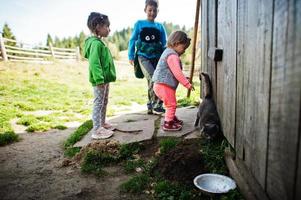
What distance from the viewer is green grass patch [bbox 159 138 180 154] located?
368cm

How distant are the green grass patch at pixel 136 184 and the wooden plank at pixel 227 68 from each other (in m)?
1.03

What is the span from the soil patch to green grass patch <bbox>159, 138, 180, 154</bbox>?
20 centimetres

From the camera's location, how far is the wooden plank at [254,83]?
1.90m

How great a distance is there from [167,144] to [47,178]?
1571mm

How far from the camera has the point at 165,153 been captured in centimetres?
352

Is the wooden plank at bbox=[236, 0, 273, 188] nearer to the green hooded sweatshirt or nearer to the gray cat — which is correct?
the gray cat

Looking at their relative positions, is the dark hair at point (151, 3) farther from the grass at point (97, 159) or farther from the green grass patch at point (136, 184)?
the green grass patch at point (136, 184)

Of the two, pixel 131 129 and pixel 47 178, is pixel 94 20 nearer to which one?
pixel 131 129

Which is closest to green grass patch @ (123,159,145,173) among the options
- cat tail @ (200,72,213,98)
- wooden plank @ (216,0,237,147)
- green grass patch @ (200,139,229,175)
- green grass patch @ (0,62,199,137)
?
green grass patch @ (200,139,229,175)

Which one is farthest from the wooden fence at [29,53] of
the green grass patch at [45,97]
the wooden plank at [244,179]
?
the wooden plank at [244,179]

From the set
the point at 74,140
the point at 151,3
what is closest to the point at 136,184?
the point at 74,140

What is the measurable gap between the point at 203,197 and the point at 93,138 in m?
2.20

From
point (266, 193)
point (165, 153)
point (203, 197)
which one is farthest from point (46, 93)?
point (266, 193)

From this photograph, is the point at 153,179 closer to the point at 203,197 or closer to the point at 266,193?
the point at 203,197
